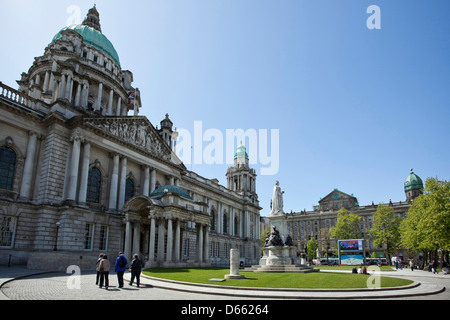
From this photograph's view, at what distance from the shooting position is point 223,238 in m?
62.8

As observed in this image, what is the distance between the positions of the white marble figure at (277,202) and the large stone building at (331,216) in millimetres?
73499

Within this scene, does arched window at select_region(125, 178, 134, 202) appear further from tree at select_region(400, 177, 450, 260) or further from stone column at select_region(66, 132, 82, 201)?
tree at select_region(400, 177, 450, 260)

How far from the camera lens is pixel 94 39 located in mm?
54094

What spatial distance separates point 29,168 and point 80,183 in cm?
477

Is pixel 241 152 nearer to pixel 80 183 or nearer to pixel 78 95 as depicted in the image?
pixel 78 95

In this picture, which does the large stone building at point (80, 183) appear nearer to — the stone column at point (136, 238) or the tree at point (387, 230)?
the stone column at point (136, 238)

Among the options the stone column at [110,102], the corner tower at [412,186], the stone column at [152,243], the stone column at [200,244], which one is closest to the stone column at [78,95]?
the stone column at [110,102]

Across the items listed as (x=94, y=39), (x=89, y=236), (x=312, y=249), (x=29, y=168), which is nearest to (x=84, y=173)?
(x=29, y=168)

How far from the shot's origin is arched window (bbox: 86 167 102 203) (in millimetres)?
34219

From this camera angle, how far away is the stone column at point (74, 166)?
3016cm
